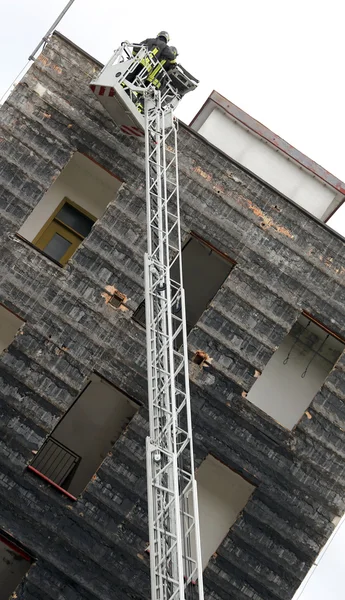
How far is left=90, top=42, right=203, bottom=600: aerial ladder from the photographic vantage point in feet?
69.8

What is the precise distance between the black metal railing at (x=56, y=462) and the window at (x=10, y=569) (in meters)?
2.32

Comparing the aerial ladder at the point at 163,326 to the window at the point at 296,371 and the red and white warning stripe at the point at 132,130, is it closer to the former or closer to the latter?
the red and white warning stripe at the point at 132,130

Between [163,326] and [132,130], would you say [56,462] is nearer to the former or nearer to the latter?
[163,326]

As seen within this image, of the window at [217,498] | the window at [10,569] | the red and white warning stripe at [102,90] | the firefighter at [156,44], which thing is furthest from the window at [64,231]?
the window at [10,569]

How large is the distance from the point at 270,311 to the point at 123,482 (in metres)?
6.49

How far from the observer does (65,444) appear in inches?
1106

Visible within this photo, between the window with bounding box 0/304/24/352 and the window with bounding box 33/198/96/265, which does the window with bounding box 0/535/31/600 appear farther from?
the window with bounding box 33/198/96/265

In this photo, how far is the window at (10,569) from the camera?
1025 inches

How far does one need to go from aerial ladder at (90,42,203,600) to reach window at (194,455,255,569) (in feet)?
5.26

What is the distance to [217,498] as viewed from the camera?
2817 cm

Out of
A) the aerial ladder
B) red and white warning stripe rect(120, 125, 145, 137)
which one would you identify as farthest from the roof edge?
red and white warning stripe rect(120, 125, 145, 137)

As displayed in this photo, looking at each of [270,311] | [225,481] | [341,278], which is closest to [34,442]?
[225,481]

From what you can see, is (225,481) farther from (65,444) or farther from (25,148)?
(25,148)

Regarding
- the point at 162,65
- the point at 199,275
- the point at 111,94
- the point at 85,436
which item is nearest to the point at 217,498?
the point at 85,436
